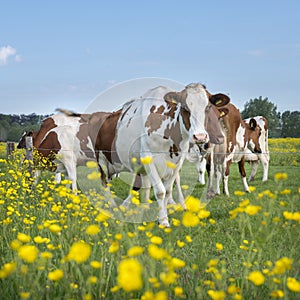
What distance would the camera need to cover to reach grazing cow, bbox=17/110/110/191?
1043 cm

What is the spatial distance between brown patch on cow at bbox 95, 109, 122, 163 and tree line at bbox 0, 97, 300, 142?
174 feet

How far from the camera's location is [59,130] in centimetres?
1118

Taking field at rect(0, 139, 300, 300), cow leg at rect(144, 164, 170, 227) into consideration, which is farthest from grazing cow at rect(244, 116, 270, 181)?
cow leg at rect(144, 164, 170, 227)

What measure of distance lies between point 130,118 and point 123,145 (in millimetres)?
471

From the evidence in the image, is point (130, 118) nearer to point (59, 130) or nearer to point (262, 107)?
point (59, 130)

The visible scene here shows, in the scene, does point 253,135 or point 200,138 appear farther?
point 253,135

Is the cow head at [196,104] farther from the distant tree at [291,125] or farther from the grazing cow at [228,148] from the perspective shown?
the distant tree at [291,125]

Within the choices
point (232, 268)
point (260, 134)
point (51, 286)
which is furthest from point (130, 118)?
point (260, 134)

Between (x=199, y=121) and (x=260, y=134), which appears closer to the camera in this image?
(x=199, y=121)

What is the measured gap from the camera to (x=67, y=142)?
432 inches

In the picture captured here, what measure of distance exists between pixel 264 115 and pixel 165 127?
64756 mm

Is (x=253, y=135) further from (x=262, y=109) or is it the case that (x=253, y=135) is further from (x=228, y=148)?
(x=262, y=109)

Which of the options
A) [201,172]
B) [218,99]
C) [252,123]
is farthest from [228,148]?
[218,99]

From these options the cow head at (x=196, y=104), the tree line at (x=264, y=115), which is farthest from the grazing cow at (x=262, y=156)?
the tree line at (x=264, y=115)
